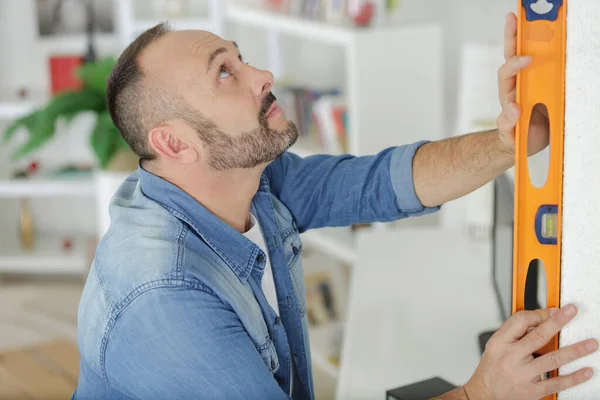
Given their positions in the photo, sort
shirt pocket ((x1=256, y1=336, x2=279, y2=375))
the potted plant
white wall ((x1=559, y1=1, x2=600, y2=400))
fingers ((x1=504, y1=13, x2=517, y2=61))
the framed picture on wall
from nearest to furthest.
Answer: white wall ((x1=559, y1=1, x2=600, y2=400)) < fingers ((x1=504, y1=13, x2=517, y2=61)) < shirt pocket ((x1=256, y1=336, x2=279, y2=375)) < the potted plant < the framed picture on wall

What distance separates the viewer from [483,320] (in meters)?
2.01

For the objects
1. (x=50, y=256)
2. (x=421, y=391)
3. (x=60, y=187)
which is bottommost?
(x=50, y=256)

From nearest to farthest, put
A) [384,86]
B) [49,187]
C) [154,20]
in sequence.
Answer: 1. [384,86]
2. [154,20]
3. [49,187]

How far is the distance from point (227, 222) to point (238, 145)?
0.48ft

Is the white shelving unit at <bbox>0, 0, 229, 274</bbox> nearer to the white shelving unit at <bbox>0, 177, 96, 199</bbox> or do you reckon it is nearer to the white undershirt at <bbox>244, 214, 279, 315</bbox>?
the white shelving unit at <bbox>0, 177, 96, 199</bbox>

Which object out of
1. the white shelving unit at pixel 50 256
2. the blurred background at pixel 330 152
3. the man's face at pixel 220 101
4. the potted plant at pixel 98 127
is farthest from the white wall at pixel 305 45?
the man's face at pixel 220 101

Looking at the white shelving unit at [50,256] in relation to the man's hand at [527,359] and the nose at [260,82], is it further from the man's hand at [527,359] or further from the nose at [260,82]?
the man's hand at [527,359]

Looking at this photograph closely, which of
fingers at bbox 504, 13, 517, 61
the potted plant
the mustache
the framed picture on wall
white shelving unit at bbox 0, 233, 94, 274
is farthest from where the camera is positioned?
the framed picture on wall

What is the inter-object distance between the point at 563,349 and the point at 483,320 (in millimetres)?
1036

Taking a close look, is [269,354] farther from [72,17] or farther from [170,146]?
[72,17]

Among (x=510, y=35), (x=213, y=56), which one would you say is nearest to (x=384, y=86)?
(x=213, y=56)

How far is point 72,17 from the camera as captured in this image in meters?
4.52

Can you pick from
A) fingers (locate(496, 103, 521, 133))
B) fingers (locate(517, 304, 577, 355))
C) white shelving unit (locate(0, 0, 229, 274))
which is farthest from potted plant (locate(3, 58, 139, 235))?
fingers (locate(517, 304, 577, 355))

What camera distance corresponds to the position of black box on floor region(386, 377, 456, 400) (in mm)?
1303
